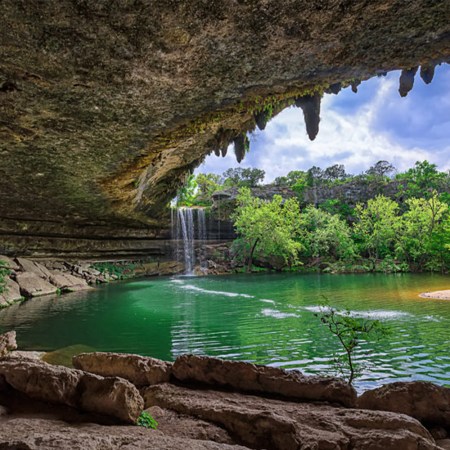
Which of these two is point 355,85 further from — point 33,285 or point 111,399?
point 33,285

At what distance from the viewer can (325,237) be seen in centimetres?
3506

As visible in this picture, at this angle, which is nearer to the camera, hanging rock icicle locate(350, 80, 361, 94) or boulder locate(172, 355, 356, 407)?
boulder locate(172, 355, 356, 407)

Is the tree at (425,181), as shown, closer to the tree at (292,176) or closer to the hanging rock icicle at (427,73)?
the tree at (292,176)

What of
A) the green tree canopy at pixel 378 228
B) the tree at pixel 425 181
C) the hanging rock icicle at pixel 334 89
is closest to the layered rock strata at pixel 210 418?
the hanging rock icicle at pixel 334 89

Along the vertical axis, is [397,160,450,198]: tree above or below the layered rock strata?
above

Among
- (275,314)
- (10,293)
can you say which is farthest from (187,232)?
(275,314)

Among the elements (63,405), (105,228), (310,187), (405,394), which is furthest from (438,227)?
(63,405)

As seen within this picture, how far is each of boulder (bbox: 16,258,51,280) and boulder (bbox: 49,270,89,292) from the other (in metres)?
0.36

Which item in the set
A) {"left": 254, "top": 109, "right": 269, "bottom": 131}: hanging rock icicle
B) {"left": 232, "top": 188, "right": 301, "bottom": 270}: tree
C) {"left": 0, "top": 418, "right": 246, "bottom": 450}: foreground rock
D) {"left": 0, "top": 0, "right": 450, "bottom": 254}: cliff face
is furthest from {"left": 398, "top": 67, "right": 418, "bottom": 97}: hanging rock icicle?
{"left": 232, "top": 188, "right": 301, "bottom": 270}: tree

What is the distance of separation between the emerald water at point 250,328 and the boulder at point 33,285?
131 cm

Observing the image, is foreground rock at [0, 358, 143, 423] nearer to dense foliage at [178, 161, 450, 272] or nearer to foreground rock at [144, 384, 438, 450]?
foreground rock at [144, 384, 438, 450]

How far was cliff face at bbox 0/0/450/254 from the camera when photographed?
3008 mm

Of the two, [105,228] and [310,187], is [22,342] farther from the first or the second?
[310,187]

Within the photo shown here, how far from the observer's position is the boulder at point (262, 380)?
12.7 ft
